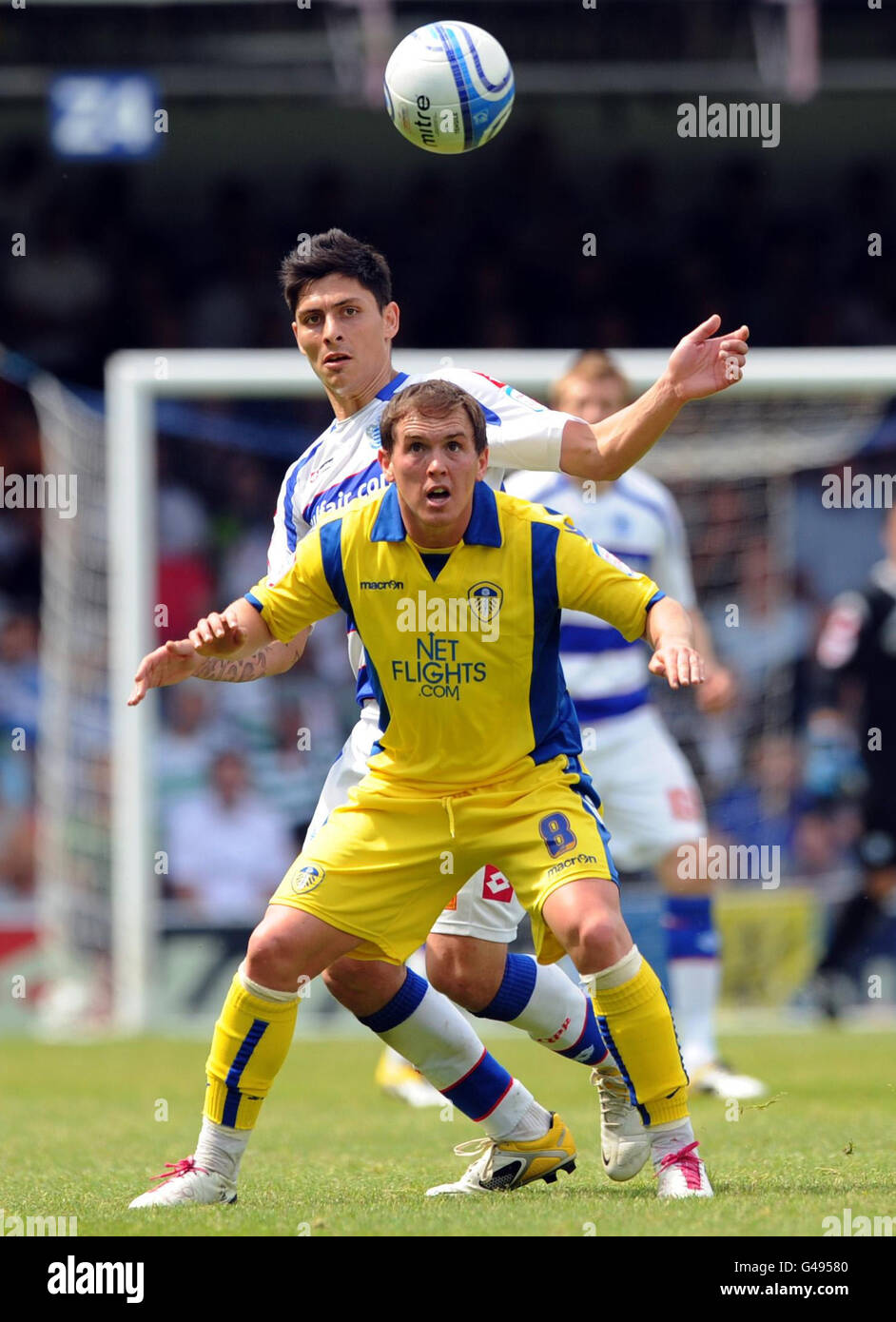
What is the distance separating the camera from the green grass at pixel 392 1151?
14.8 ft

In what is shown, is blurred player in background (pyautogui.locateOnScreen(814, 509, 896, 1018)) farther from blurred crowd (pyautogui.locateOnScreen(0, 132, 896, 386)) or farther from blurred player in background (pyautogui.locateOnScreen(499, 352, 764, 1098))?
blurred crowd (pyautogui.locateOnScreen(0, 132, 896, 386))

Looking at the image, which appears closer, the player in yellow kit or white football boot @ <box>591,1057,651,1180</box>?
the player in yellow kit

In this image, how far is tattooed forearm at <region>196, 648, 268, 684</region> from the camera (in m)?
5.15

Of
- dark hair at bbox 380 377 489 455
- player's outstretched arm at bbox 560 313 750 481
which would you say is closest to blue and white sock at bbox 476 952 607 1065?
player's outstretched arm at bbox 560 313 750 481

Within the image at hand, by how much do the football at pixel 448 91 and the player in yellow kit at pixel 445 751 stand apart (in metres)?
1.25

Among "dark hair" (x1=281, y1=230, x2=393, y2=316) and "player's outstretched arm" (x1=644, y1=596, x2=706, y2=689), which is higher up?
"dark hair" (x1=281, y1=230, x2=393, y2=316)

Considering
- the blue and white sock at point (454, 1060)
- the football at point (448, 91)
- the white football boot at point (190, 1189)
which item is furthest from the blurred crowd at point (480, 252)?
the white football boot at point (190, 1189)

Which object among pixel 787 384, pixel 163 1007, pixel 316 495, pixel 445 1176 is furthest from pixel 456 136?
pixel 163 1007

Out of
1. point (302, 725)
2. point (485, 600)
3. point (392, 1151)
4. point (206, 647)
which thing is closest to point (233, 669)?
point (206, 647)

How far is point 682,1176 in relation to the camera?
4812 millimetres

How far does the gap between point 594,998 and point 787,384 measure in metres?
7.34

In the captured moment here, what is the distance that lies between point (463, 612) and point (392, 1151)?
212 centimetres

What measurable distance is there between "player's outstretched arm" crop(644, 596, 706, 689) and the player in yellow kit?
0.01 meters

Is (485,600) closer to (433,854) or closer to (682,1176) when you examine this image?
(433,854)
